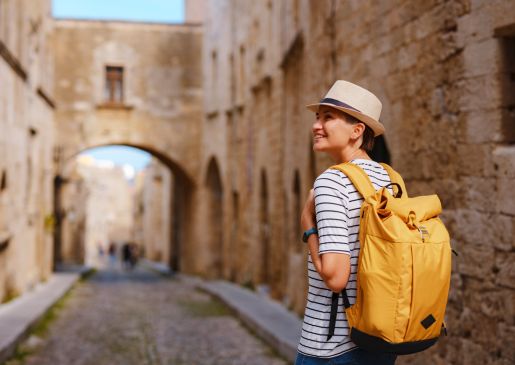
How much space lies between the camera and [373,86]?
711 cm

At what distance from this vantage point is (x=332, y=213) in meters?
2.35

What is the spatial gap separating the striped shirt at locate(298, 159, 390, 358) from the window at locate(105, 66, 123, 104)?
20.3 m

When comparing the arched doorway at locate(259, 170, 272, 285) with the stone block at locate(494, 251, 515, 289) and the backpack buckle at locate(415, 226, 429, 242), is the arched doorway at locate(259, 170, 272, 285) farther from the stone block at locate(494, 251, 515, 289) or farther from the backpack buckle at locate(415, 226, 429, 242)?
the backpack buckle at locate(415, 226, 429, 242)

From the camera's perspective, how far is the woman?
91.6 inches

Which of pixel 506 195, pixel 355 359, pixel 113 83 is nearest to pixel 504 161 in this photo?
pixel 506 195

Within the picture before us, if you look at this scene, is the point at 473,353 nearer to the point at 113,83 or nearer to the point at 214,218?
the point at 214,218

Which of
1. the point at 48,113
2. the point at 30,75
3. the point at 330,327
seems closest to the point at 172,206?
the point at 48,113

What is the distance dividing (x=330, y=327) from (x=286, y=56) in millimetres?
10548

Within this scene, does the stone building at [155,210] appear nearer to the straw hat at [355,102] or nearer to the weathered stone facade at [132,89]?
the weathered stone facade at [132,89]

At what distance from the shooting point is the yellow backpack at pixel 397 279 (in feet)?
7.36

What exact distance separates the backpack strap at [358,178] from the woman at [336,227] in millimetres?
19

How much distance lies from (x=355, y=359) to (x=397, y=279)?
13.2 inches

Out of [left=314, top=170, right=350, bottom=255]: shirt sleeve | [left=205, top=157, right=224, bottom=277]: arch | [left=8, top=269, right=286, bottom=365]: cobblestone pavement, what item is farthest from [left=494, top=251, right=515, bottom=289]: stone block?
[left=205, top=157, right=224, bottom=277]: arch

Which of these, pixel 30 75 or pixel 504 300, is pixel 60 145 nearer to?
pixel 30 75
